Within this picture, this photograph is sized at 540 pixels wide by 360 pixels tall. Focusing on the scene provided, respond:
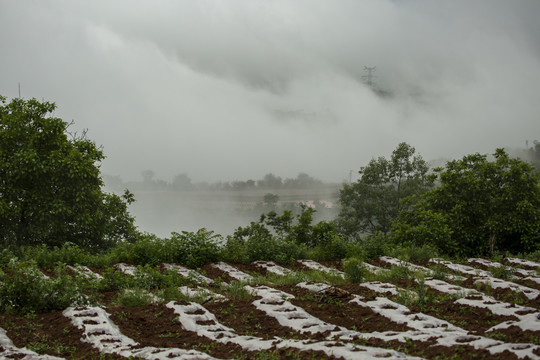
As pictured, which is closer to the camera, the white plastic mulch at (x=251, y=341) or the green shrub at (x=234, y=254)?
the white plastic mulch at (x=251, y=341)

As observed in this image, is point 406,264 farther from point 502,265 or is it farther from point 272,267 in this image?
point 272,267

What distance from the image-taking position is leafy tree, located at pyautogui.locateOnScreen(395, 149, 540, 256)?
1373 centimetres

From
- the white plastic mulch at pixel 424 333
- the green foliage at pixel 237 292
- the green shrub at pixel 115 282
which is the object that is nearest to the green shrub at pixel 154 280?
the green shrub at pixel 115 282

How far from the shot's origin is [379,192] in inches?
1359

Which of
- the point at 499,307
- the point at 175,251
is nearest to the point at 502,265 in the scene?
the point at 499,307

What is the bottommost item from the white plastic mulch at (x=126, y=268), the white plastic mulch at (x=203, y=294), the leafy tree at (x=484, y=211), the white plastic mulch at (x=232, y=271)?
the white plastic mulch at (x=126, y=268)

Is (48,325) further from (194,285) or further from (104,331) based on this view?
(194,285)

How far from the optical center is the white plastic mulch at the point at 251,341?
4.01 meters

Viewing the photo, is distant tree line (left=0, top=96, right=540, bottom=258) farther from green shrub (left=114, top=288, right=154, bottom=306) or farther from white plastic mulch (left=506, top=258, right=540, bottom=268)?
green shrub (left=114, top=288, right=154, bottom=306)

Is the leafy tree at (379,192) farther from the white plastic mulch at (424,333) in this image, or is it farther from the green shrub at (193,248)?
the white plastic mulch at (424,333)

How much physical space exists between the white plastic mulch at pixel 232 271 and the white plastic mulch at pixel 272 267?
71 cm

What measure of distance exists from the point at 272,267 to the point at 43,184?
8.82 metres

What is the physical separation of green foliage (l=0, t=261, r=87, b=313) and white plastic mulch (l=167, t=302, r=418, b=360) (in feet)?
4.62

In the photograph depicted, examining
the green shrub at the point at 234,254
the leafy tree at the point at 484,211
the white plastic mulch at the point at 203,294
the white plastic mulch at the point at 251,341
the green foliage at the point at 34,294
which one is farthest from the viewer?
the leafy tree at the point at 484,211
